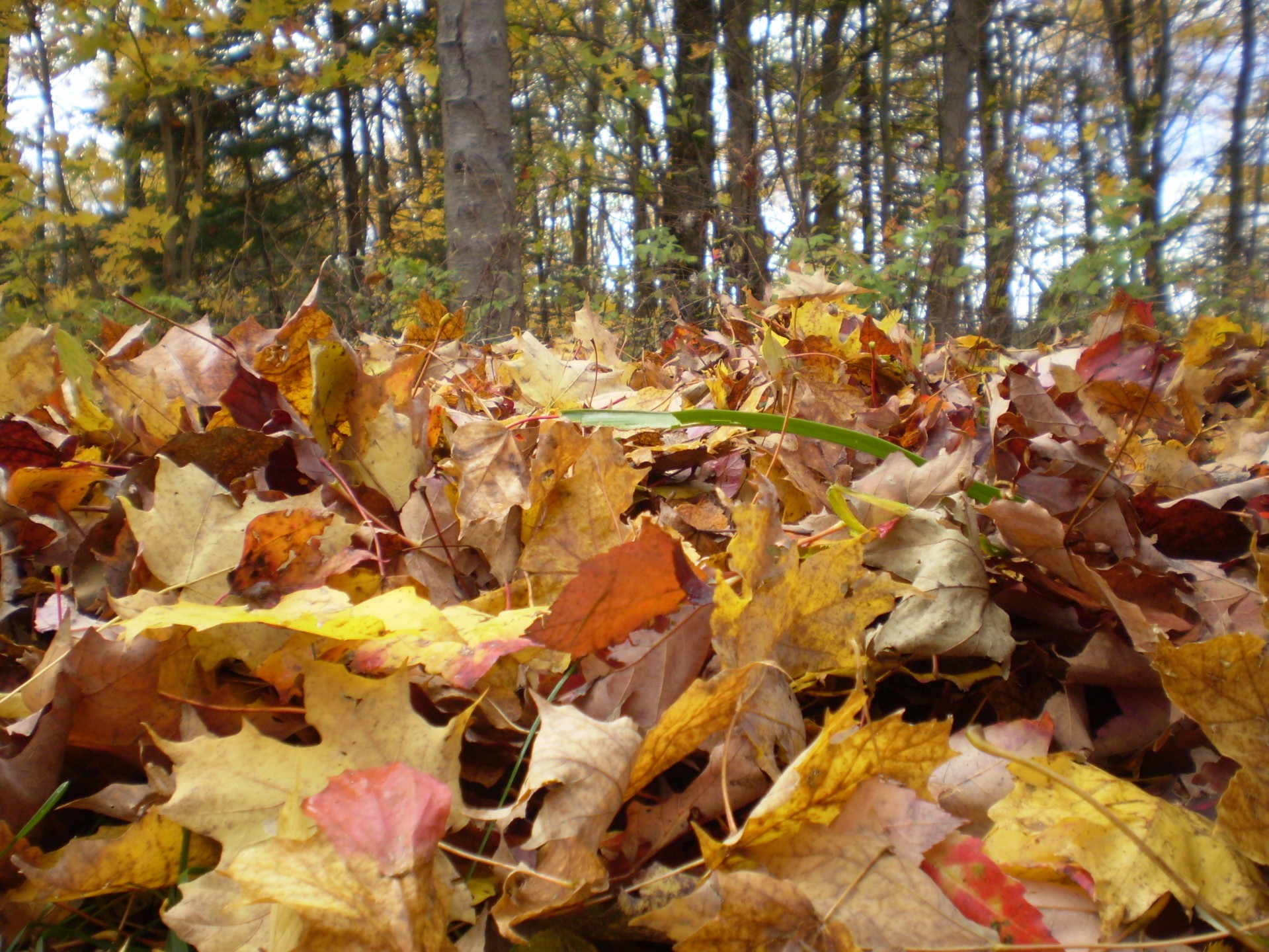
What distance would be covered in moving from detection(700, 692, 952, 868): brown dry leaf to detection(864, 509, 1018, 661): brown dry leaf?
0.13 metres

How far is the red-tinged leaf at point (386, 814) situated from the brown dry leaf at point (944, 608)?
330 millimetres

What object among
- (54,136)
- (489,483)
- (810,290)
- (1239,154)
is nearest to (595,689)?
(489,483)

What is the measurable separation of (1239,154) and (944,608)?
754cm

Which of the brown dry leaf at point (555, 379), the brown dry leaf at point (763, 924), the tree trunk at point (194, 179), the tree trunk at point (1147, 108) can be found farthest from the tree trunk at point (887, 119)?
the brown dry leaf at point (763, 924)

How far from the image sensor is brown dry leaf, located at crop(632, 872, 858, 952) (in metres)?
0.39

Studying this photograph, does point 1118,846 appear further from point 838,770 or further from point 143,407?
point 143,407

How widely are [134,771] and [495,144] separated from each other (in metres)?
4.05

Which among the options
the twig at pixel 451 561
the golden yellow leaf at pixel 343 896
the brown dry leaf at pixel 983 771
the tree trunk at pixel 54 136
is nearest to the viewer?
the golden yellow leaf at pixel 343 896

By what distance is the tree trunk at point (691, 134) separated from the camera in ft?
20.5

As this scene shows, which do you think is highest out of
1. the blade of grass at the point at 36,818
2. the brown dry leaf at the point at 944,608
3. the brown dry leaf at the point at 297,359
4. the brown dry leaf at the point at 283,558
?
the brown dry leaf at the point at 297,359

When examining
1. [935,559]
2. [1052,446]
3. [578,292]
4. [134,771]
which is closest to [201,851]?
[134,771]

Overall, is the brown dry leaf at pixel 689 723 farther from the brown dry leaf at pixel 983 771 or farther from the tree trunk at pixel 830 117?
the tree trunk at pixel 830 117

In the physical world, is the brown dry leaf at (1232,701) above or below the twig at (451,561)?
below

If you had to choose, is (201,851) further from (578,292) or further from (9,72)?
(9,72)
